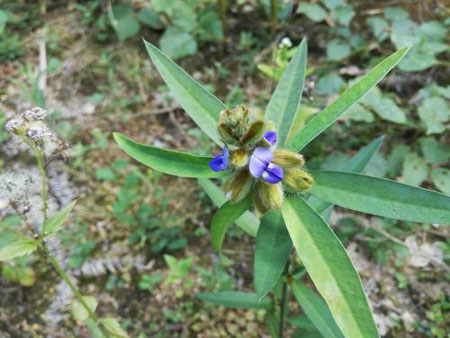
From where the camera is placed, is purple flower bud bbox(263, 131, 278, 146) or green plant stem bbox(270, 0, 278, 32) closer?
purple flower bud bbox(263, 131, 278, 146)

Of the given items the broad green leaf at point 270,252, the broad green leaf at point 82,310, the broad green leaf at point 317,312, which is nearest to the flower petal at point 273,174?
the broad green leaf at point 270,252

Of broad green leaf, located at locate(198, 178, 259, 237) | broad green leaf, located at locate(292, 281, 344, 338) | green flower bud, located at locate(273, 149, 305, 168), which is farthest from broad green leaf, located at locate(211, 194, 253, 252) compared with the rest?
broad green leaf, located at locate(292, 281, 344, 338)

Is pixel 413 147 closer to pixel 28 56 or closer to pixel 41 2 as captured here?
pixel 28 56

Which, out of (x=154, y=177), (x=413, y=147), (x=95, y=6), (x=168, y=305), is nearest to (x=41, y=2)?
(x=95, y=6)

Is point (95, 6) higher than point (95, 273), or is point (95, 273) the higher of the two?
point (95, 6)

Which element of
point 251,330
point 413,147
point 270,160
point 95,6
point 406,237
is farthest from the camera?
point 95,6

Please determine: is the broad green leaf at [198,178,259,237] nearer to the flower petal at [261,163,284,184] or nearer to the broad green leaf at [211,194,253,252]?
the broad green leaf at [211,194,253,252]

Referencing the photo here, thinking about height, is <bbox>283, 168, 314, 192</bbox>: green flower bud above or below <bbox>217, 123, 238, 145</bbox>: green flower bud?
below
